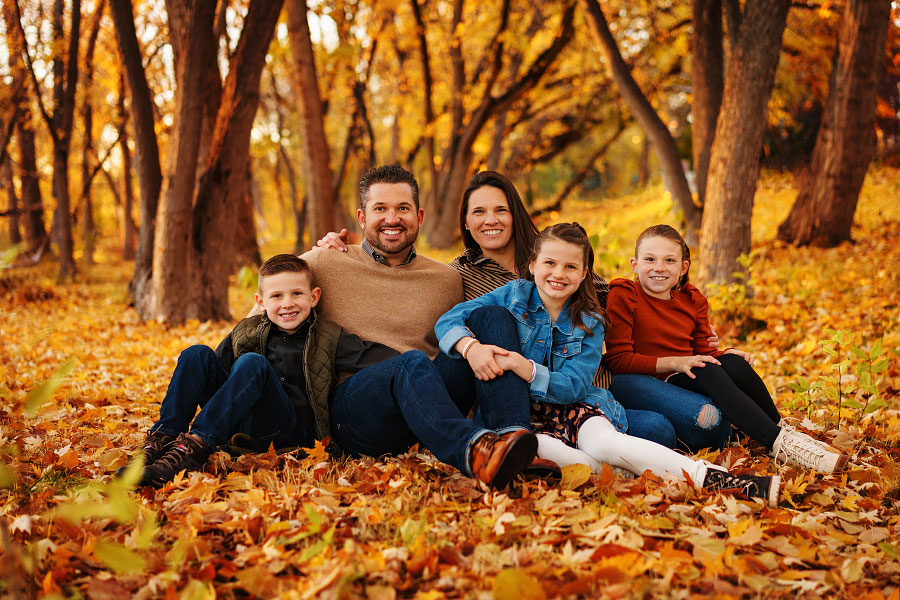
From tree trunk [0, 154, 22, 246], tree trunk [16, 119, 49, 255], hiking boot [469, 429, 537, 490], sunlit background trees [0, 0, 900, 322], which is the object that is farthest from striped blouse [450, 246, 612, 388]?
tree trunk [0, 154, 22, 246]

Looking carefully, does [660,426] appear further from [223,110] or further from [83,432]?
[223,110]

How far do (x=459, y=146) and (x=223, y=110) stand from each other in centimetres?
689

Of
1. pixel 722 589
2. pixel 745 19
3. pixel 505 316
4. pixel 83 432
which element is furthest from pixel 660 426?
pixel 745 19

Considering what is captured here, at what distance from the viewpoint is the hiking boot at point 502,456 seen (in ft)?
8.23

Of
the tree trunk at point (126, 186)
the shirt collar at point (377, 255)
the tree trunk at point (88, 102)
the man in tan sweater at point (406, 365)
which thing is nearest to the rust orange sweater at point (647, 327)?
the man in tan sweater at point (406, 365)

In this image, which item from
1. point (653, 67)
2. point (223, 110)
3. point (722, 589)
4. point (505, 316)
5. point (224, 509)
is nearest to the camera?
point (722, 589)

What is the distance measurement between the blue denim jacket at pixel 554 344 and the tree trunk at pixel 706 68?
6.32 metres

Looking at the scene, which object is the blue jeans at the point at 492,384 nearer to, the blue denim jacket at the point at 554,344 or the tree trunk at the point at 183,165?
the blue denim jacket at the point at 554,344

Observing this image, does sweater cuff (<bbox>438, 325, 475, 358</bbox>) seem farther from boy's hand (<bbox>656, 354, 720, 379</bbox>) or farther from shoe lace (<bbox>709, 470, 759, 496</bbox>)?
shoe lace (<bbox>709, 470, 759, 496</bbox>)

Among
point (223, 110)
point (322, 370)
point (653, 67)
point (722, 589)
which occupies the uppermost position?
point (653, 67)

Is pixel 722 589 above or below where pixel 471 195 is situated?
below

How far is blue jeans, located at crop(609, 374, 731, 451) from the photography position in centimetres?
Answer: 327

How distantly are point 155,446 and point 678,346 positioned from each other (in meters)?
2.58

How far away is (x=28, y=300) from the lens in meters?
10.3
